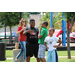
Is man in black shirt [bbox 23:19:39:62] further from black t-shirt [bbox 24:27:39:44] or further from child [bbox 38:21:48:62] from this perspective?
child [bbox 38:21:48:62]

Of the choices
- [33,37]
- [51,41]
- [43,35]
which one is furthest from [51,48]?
[33,37]

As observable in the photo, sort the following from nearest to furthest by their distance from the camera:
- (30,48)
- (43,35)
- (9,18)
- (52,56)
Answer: (52,56) < (30,48) < (43,35) < (9,18)

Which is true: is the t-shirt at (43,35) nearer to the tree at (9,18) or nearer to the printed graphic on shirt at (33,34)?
the printed graphic on shirt at (33,34)

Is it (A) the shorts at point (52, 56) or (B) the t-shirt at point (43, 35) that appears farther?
(B) the t-shirt at point (43, 35)

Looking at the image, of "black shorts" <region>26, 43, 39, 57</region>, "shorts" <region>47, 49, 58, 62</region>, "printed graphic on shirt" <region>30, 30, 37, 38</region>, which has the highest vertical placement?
"printed graphic on shirt" <region>30, 30, 37, 38</region>

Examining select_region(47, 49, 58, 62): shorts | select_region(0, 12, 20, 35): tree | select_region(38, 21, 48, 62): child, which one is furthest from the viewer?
select_region(0, 12, 20, 35): tree

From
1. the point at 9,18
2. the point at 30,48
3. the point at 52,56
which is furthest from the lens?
the point at 9,18

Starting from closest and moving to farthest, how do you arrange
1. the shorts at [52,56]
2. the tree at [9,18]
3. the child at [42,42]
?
the shorts at [52,56] < the child at [42,42] < the tree at [9,18]

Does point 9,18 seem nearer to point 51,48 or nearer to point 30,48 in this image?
point 30,48

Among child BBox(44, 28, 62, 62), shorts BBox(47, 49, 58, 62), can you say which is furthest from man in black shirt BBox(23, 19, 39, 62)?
shorts BBox(47, 49, 58, 62)

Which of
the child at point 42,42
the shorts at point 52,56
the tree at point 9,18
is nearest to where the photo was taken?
the shorts at point 52,56

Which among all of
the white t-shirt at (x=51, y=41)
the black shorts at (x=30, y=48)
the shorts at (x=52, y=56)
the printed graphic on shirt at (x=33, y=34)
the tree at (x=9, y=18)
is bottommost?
the shorts at (x=52, y=56)

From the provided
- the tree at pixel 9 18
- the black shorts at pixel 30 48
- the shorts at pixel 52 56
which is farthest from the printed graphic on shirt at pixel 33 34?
the tree at pixel 9 18
